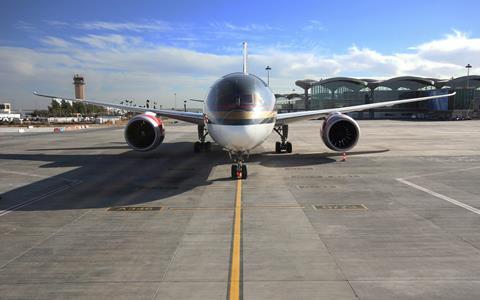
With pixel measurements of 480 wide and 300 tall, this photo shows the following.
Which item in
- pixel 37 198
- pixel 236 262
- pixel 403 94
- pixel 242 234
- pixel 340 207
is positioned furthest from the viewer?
pixel 403 94

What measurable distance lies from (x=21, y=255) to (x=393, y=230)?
7.76m

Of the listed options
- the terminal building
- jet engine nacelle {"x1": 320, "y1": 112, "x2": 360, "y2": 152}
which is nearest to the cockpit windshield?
jet engine nacelle {"x1": 320, "y1": 112, "x2": 360, "y2": 152}

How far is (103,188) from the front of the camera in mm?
14336

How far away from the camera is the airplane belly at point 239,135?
12.9 m

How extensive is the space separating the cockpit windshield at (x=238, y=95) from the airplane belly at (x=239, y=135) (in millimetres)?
628

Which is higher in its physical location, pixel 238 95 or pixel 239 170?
pixel 238 95

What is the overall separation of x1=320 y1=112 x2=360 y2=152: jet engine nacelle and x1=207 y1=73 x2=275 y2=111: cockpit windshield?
7.15 m

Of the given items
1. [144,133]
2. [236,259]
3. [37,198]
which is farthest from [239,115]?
[144,133]

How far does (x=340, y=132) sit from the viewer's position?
2159cm

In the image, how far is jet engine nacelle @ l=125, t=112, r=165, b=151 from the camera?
67.5ft

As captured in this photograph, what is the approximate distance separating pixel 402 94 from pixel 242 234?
426 ft

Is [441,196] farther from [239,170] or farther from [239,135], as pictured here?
[239,170]

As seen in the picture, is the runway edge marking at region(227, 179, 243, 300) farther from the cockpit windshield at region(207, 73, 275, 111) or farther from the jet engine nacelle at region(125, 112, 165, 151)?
the jet engine nacelle at region(125, 112, 165, 151)

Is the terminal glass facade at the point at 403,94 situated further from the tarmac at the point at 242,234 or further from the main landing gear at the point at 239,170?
the tarmac at the point at 242,234
